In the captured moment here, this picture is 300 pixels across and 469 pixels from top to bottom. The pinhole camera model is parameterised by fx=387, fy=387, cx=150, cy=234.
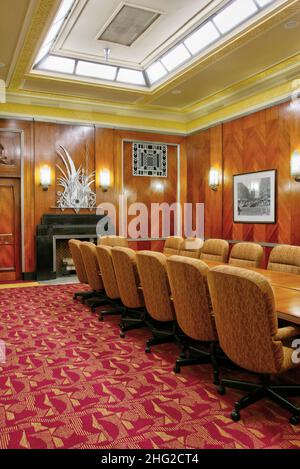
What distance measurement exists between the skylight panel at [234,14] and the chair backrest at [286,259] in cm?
287

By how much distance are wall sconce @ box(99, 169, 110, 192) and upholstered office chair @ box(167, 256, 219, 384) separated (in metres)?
5.29

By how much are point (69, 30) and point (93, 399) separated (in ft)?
16.0

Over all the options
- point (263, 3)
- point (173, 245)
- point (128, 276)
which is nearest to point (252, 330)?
point (128, 276)

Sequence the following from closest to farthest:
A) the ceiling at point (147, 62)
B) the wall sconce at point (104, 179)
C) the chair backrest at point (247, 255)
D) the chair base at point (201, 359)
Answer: the chair base at point (201, 359), the chair backrest at point (247, 255), the ceiling at point (147, 62), the wall sconce at point (104, 179)

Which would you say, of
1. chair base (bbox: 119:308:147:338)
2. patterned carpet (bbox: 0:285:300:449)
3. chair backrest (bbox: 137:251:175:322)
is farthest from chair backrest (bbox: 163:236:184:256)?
chair backrest (bbox: 137:251:175:322)

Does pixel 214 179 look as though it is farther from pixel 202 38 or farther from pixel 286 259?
pixel 286 259

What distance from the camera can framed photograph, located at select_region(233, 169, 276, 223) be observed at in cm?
635

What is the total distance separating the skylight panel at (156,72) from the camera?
652 cm

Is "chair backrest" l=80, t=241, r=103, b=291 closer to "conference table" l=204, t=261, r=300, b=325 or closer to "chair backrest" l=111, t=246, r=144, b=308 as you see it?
"chair backrest" l=111, t=246, r=144, b=308

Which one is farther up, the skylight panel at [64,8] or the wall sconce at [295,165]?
the skylight panel at [64,8]

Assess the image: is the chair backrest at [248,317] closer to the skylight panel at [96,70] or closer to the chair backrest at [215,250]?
the chair backrest at [215,250]

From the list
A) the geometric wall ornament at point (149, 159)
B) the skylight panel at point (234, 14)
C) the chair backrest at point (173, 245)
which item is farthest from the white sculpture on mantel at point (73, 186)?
the skylight panel at point (234, 14)

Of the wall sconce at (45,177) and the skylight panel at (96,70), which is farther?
the wall sconce at (45,177)

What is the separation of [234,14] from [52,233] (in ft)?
15.3
